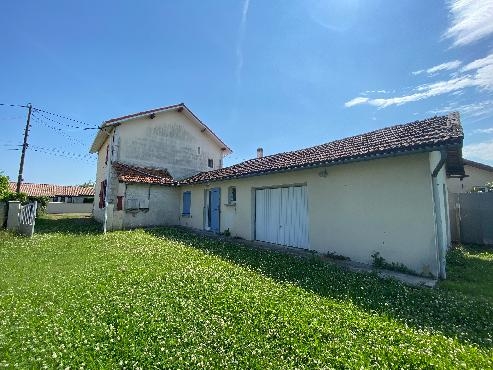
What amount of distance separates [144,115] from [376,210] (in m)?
17.1

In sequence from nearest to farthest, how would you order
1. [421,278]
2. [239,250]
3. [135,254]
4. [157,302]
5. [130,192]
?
1. [157,302]
2. [421,278]
3. [135,254]
4. [239,250]
5. [130,192]

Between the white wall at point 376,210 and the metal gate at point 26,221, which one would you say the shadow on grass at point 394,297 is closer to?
the white wall at point 376,210

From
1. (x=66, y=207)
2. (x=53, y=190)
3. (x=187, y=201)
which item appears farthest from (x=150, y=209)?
(x=53, y=190)

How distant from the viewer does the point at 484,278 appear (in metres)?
7.25

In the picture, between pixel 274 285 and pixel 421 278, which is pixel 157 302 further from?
pixel 421 278

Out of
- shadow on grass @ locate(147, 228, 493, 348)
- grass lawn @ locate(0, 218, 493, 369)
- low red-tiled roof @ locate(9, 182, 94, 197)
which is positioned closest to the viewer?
grass lawn @ locate(0, 218, 493, 369)

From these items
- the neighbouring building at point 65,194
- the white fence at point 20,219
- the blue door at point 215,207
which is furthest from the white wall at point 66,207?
the blue door at point 215,207

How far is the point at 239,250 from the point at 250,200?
123 inches

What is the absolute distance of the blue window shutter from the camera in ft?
61.9

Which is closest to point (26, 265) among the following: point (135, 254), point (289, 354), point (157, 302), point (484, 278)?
A: point (135, 254)

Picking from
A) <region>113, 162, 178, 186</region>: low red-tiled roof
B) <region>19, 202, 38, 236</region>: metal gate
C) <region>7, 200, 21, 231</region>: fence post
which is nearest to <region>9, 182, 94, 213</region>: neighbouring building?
<region>113, 162, 178, 186</region>: low red-tiled roof

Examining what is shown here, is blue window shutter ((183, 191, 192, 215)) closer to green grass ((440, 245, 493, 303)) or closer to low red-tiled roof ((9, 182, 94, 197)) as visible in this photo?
green grass ((440, 245, 493, 303))

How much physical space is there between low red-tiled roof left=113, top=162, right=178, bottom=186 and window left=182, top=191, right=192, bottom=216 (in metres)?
1.13

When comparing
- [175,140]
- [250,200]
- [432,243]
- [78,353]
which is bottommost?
[78,353]
